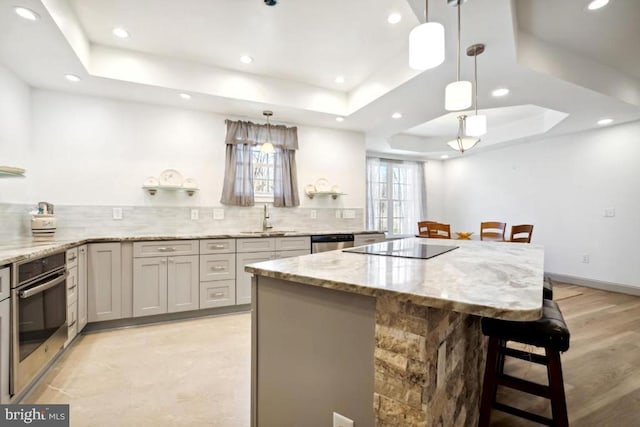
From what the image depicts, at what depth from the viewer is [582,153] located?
478 centimetres

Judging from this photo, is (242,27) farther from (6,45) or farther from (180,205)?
(180,205)

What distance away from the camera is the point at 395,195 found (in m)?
6.83

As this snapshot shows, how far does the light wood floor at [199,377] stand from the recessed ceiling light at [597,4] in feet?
8.97

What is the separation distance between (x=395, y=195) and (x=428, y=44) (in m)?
5.53

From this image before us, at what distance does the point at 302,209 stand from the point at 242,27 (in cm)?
244

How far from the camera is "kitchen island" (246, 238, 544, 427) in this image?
2.93ft

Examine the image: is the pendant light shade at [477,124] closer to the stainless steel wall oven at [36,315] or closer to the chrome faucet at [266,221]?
the chrome faucet at [266,221]

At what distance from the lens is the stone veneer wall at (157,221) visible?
287cm

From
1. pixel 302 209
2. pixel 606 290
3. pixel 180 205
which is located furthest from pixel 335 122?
pixel 606 290

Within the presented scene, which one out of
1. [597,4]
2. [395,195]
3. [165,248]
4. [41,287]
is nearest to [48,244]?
[41,287]

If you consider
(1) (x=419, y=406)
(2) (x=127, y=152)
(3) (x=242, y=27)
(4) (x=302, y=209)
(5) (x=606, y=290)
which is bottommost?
(5) (x=606, y=290)

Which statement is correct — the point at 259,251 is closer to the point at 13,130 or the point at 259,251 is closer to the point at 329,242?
the point at 329,242

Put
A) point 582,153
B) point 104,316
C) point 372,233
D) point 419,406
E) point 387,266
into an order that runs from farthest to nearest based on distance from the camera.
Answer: point 582,153 < point 372,233 < point 104,316 < point 387,266 < point 419,406

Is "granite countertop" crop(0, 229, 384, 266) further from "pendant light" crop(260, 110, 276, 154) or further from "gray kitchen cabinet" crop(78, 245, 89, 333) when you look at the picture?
"pendant light" crop(260, 110, 276, 154)
